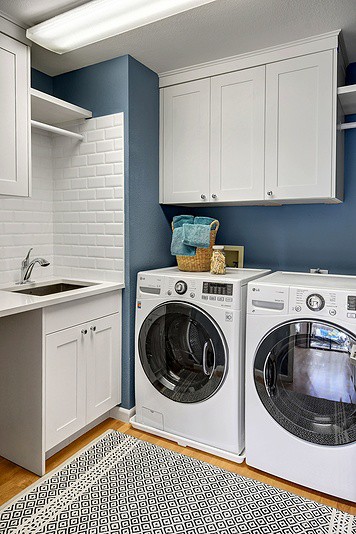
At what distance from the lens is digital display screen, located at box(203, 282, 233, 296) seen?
219 cm

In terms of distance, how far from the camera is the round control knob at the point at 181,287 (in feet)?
7.64

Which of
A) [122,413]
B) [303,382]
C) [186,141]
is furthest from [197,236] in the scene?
[122,413]

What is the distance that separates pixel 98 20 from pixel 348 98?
1468mm

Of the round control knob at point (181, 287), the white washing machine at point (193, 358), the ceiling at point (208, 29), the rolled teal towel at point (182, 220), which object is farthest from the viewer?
the rolled teal towel at point (182, 220)

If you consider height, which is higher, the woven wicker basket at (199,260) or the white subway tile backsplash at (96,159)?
the white subway tile backsplash at (96,159)

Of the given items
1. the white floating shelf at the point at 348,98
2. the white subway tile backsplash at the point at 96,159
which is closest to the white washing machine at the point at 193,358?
the white subway tile backsplash at the point at 96,159

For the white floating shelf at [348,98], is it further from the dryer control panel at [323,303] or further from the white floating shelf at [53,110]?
the white floating shelf at [53,110]

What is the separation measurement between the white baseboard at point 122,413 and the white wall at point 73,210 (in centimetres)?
89

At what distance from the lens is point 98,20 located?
1981 mm

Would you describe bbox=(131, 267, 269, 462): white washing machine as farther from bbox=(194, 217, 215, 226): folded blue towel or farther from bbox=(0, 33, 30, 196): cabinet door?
bbox=(0, 33, 30, 196): cabinet door

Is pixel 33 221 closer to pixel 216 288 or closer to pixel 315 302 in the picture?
pixel 216 288

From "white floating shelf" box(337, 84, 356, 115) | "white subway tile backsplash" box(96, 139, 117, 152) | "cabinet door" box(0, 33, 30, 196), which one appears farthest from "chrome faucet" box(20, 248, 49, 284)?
"white floating shelf" box(337, 84, 356, 115)

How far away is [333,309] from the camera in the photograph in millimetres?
1880

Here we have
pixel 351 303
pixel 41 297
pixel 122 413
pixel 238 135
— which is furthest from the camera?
pixel 122 413
